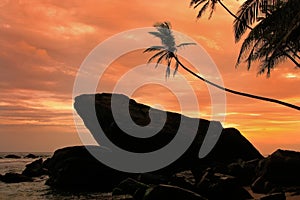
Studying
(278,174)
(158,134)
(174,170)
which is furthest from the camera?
(174,170)

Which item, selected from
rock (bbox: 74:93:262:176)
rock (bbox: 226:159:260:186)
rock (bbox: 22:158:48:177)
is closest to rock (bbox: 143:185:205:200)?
A: rock (bbox: 226:159:260:186)

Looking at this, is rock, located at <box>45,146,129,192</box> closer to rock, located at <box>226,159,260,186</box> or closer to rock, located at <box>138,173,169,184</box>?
rock, located at <box>138,173,169,184</box>

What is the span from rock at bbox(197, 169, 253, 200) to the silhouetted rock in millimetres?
2206

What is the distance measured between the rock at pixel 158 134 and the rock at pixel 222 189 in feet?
41.9

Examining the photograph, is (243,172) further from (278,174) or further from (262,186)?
(262,186)

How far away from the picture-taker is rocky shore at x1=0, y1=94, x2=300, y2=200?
49.4 feet

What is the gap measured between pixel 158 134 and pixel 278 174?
41.2 feet

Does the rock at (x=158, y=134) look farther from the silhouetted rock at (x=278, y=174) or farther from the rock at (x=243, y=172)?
the silhouetted rock at (x=278, y=174)

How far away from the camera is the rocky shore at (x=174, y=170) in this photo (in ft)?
49.4

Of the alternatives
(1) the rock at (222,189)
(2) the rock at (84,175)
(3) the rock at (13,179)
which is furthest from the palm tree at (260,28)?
(3) the rock at (13,179)

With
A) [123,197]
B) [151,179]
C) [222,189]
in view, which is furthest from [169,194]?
[151,179]

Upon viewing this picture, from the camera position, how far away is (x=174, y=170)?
29.1 m

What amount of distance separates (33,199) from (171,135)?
12813 mm

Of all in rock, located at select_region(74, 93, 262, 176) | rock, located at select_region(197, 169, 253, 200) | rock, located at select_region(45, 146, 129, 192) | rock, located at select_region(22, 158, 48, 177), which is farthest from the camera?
rock, located at select_region(22, 158, 48, 177)
